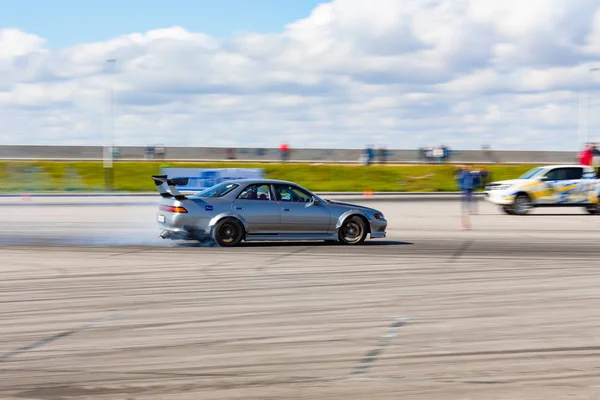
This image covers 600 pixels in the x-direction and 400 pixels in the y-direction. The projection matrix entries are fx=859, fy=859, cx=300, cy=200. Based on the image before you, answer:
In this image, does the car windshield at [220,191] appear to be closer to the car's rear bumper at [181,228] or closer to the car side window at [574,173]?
the car's rear bumper at [181,228]

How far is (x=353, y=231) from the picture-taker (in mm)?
16453

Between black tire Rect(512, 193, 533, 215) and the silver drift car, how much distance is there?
38.7 ft

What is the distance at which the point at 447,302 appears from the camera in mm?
9586

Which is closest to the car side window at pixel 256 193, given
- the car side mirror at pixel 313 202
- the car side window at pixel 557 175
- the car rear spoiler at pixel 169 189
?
the car side mirror at pixel 313 202

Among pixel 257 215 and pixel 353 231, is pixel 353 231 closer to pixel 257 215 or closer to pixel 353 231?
pixel 353 231

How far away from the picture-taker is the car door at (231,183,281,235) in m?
15.8

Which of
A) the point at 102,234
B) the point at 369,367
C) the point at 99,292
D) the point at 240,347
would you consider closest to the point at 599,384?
the point at 369,367

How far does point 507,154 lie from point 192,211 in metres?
50.5

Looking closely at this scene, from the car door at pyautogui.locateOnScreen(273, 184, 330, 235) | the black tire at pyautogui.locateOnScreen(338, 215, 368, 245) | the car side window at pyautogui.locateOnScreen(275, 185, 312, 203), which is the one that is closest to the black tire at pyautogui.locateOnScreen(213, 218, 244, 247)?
the car door at pyautogui.locateOnScreen(273, 184, 330, 235)

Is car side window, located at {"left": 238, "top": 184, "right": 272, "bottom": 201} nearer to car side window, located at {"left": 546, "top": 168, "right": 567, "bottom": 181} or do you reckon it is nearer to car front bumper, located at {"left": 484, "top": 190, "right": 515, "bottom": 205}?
car front bumper, located at {"left": 484, "top": 190, "right": 515, "bottom": 205}

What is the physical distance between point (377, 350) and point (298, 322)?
53.2 inches

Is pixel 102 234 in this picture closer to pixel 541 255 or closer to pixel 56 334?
pixel 541 255

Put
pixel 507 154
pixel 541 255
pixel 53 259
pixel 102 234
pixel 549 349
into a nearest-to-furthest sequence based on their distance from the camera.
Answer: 1. pixel 549 349
2. pixel 53 259
3. pixel 541 255
4. pixel 102 234
5. pixel 507 154

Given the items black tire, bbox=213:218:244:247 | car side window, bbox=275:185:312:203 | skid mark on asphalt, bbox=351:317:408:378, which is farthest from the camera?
car side window, bbox=275:185:312:203
